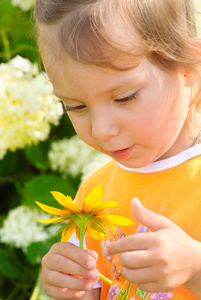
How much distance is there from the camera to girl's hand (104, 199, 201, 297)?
85 centimetres

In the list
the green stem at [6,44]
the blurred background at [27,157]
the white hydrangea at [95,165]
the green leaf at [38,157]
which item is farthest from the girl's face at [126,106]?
the green stem at [6,44]

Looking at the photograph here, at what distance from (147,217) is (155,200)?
9.1 inches

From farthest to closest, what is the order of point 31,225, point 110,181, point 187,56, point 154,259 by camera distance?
point 31,225, point 110,181, point 187,56, point 154,259

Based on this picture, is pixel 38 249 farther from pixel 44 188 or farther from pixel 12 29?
pixel 12 29

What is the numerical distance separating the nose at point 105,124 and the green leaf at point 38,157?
1.32 metres

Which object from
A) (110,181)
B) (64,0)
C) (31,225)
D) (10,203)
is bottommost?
(10,203)

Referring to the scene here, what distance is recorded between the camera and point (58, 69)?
1.02 metres

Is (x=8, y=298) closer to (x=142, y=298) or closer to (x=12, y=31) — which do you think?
(x=12, y=31)

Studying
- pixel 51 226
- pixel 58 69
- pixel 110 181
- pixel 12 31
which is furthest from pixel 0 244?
pixel 58 69

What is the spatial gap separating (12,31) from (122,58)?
Answer: 5.32 ft

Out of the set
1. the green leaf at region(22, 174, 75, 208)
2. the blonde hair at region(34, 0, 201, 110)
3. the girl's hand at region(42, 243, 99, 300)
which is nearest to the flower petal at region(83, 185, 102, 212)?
the girl's hand at region(42, 243, 99, 300)

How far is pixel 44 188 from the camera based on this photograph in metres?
2.21

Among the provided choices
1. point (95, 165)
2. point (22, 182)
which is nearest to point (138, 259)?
point (95, 165)

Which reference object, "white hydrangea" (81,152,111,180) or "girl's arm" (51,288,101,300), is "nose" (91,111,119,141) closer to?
"girl's arm" (51,288,101,300)
